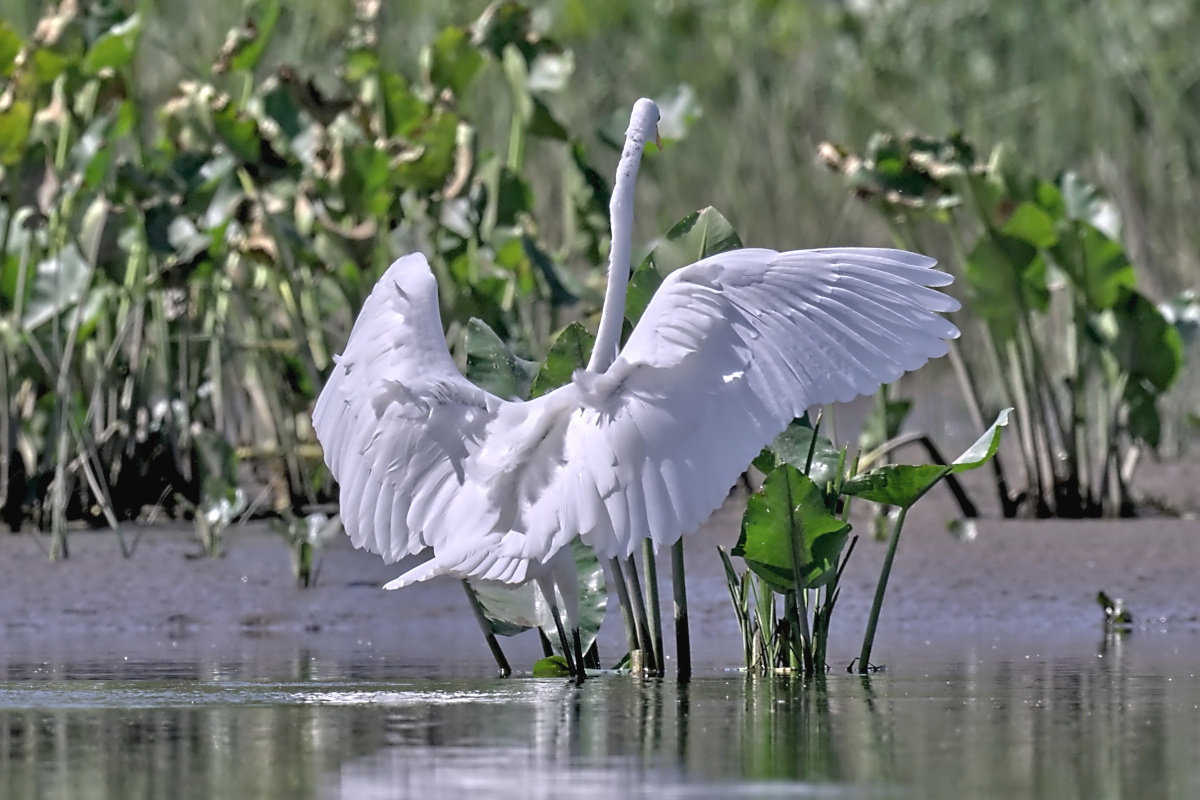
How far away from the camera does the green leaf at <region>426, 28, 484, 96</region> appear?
779 cm

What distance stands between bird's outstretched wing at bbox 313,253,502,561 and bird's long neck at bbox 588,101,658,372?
278 mm

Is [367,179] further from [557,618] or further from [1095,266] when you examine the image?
[557,618]

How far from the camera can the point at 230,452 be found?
283 inches

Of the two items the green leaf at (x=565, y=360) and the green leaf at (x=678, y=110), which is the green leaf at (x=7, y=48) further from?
the green leaf at (x=565, y=360)

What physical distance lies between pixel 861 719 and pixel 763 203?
7.69m

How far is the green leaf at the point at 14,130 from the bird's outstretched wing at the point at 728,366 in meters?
3.52

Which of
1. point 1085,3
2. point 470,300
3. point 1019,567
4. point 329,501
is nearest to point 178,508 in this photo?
point 329,501

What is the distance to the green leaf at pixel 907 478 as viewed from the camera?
Result: 4.48 metres

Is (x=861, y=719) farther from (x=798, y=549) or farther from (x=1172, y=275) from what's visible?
(x=1172, y=275)

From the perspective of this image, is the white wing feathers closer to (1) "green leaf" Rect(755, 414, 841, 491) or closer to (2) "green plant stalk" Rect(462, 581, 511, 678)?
(2) "green plant stalk" Rect(462, 581, 511, 678)

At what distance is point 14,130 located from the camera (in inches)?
281

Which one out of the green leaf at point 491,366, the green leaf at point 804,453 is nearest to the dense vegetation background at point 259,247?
the green leaf at point 491,366

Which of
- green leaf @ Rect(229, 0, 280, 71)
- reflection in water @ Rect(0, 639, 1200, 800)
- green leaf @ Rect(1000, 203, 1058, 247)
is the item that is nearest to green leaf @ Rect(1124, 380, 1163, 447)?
green leaf @ Rect(1000, 203, 1058, 247)

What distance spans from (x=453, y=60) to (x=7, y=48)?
65.2 inches
